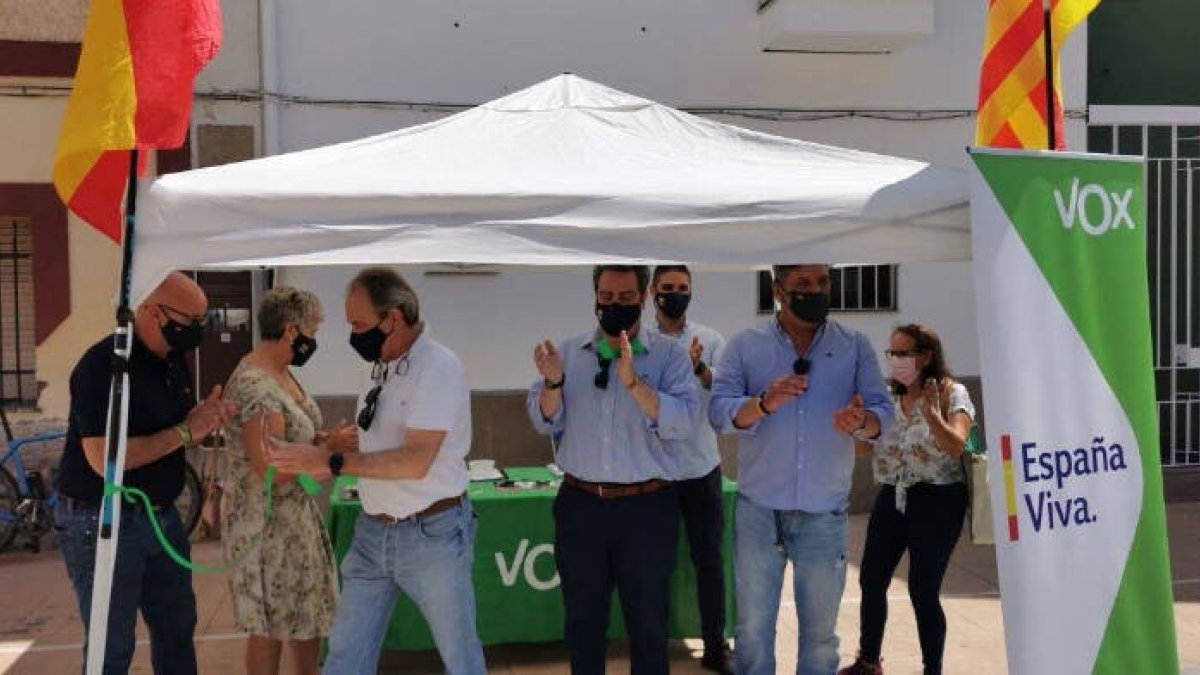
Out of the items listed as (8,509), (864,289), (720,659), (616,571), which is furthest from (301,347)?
(864,289)

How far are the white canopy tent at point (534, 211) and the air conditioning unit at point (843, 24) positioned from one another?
492cm

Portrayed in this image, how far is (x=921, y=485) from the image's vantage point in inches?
172

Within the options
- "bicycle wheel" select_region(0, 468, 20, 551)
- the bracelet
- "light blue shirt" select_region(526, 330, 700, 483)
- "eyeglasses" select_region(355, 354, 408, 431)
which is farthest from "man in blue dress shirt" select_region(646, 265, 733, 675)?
"bicycle wheel" select_region(0, 468, 20, 551)

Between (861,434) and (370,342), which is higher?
(370,342)

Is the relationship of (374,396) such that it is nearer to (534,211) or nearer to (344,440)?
(344,440)

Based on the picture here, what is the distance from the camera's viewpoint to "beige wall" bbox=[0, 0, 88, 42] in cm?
765

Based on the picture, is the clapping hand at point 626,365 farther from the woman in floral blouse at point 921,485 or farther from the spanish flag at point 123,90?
the spanish flag at point 123,90

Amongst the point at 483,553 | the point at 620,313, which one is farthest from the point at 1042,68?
the point at 483,553

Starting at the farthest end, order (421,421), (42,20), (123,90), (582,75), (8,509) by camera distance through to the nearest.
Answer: (582,75)
(42,20)
(8,509)
(421,421)
(123,90)

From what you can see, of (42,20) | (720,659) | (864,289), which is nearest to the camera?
(720,659)

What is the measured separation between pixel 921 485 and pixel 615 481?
56.7 inches

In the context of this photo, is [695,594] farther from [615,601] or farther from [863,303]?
[863,303]

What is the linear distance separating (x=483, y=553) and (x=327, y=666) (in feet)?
4.82

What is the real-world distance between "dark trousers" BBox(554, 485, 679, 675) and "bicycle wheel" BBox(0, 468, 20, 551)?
5.36 metres
